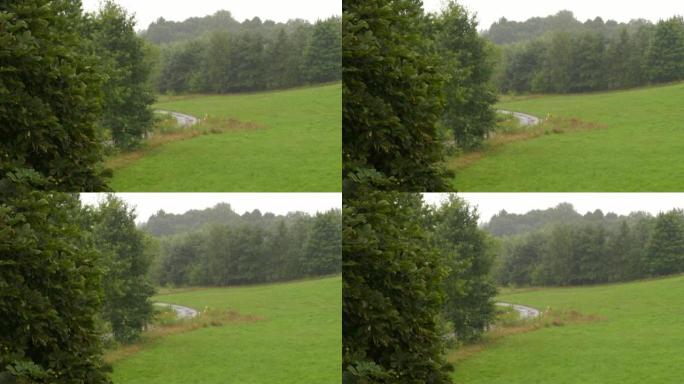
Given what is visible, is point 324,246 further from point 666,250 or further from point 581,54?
point 666,250

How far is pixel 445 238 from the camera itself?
408 inches

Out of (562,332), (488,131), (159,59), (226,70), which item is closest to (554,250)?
(562,332)

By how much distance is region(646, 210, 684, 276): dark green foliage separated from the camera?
10.2 meters

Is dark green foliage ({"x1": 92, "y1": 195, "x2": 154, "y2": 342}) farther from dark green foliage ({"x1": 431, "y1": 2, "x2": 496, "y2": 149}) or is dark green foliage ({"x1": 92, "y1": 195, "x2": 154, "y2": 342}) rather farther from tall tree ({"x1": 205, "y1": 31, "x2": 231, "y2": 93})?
dark green foliage ({"x1": 431, "y1": 2, "x2": 496, "y2": 149})

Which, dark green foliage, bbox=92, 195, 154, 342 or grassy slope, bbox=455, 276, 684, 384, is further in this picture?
grassy slope, bbox=455, 276, 684, 384

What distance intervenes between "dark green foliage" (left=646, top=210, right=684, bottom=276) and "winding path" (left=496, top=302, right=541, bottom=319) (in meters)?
1.43

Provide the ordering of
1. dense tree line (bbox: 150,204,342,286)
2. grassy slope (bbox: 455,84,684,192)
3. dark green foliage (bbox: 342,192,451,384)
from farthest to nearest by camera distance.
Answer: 1. dense tree line (bbox: 150,204,342,286)
2. grassy slope (bbox: 455,84,684,192)
3. dark green foliage (bbox: 342,192,451,384)

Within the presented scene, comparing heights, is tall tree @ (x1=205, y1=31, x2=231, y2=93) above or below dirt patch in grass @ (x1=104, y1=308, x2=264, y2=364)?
above

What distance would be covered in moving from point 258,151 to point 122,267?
201 centimetres

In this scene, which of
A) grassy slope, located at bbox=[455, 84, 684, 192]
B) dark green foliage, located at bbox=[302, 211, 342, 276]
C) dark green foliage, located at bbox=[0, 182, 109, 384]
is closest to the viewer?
dark green foliage, located at bbox=[0, 182, 109, 384]

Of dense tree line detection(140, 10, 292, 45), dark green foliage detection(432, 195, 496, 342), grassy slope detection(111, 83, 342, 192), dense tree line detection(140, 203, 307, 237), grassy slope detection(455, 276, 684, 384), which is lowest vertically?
grassy slope detection(455, 276, 684, 384)

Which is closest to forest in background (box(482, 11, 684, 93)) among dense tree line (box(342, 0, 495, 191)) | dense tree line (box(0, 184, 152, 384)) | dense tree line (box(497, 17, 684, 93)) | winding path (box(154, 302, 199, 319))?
dense tree line (box(497, 17, 684, 93))

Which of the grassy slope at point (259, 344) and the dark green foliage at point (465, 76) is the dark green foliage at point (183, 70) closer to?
the grassy slope at point (259, 344)

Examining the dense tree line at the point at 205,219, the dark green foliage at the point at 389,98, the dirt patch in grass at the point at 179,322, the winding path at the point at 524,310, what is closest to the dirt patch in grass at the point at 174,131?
the dense tree line at the point at 205,219
